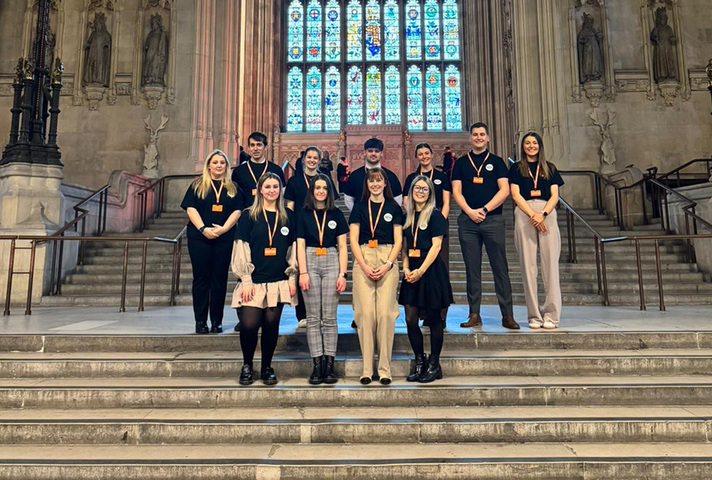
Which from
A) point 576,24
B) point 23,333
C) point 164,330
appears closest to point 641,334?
point 164,330

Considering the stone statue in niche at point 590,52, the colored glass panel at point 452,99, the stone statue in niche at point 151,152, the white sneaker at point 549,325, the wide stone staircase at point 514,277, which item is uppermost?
the colored glass panel at point 452,99

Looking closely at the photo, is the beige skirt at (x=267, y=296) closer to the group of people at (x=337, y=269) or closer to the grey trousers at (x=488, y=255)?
the group of people at (x=337, y=269)

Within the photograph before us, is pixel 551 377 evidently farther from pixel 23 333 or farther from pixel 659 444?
pixel 23 333

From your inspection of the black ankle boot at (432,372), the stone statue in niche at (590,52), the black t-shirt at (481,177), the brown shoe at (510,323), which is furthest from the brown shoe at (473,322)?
the stone statue in niche at (590,52)

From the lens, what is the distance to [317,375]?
391cm

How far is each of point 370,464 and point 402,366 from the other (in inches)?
54.0

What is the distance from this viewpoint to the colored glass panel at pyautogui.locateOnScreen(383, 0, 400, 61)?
24.7 metres

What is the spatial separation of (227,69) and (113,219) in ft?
25.1

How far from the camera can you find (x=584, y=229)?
1047 centimetres

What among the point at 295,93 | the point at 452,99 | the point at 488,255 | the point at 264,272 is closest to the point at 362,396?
the point at 264,272

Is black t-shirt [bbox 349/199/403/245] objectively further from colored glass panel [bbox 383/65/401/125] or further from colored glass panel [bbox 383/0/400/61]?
colored glass panel [bbox 383/0/400/61]

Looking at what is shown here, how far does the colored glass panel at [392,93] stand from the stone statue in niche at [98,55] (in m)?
12.7

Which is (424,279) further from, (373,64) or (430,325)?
(373,64)

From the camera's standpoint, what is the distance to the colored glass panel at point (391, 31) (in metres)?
24.7
